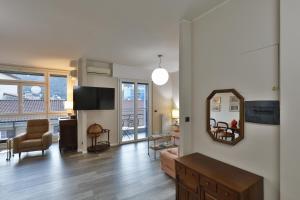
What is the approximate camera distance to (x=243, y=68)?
1.82m

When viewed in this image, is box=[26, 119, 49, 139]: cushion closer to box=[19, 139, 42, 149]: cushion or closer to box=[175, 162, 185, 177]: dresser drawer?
box=[19, 139, 42, 149]: cushion

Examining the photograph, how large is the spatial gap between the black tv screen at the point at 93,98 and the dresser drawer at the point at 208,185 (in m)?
3.68

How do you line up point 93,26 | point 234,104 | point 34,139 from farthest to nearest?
1. point 34,139
2. point 93,26
3. point 234,104

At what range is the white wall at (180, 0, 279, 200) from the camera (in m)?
1.58

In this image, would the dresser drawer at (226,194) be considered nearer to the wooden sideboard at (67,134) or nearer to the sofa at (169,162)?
→ the sofa at (169,162)

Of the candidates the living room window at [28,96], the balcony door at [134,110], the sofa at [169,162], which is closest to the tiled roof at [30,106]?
the living room window at [28,96]

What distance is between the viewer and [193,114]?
249 cm

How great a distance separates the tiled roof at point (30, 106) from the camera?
5164 mm

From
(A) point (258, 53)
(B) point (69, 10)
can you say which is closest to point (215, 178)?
(A) point (258, 53)

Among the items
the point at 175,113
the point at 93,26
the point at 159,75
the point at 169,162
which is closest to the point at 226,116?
the point at 169,162

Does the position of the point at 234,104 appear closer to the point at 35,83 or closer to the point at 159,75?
the point at 159,75

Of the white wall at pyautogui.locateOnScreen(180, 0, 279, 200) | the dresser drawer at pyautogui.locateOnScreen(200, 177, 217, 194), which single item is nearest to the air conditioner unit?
the white wall at pyautogui.locateOnScreen(180, 0, 279, 200)

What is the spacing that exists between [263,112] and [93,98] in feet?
13.4

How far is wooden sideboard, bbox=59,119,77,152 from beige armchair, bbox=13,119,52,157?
13.0 inches
